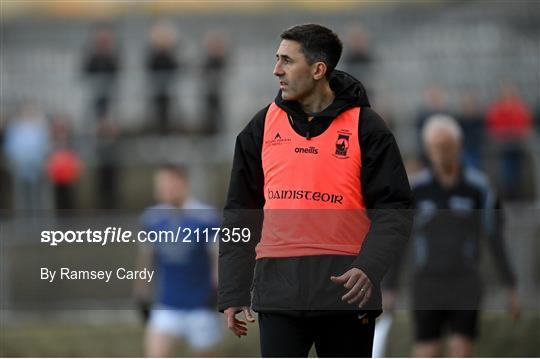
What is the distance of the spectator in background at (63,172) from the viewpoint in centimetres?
1752

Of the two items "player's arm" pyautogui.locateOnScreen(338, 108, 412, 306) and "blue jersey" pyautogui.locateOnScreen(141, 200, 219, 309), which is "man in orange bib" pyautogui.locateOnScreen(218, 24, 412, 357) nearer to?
"player's arm" pyautogui.locateOnScreen(338, 108, 412, 306)

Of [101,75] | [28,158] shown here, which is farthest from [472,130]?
[28,158]

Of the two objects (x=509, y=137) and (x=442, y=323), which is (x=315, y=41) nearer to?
(x=442, y=323)

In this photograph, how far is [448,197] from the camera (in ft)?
32.8

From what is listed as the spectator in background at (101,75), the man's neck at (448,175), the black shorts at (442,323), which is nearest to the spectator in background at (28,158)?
the spectator in background at (101,75)

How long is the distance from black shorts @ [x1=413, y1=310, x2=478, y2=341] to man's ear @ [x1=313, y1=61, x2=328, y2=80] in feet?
14.6

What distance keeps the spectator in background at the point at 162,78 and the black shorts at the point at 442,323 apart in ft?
29.3

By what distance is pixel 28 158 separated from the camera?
57.3 ft

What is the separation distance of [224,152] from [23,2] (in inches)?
341

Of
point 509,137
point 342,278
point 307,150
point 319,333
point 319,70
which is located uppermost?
point 319,70

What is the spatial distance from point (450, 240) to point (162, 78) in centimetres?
935

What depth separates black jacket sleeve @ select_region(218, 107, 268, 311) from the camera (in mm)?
6121

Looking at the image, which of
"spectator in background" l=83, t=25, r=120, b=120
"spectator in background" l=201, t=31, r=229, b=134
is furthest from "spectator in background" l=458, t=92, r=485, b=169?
"spectator in background" l=83, t=25, r=120, b=120

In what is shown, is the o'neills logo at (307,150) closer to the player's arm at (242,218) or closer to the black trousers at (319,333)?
the player's arm at (242,218)
